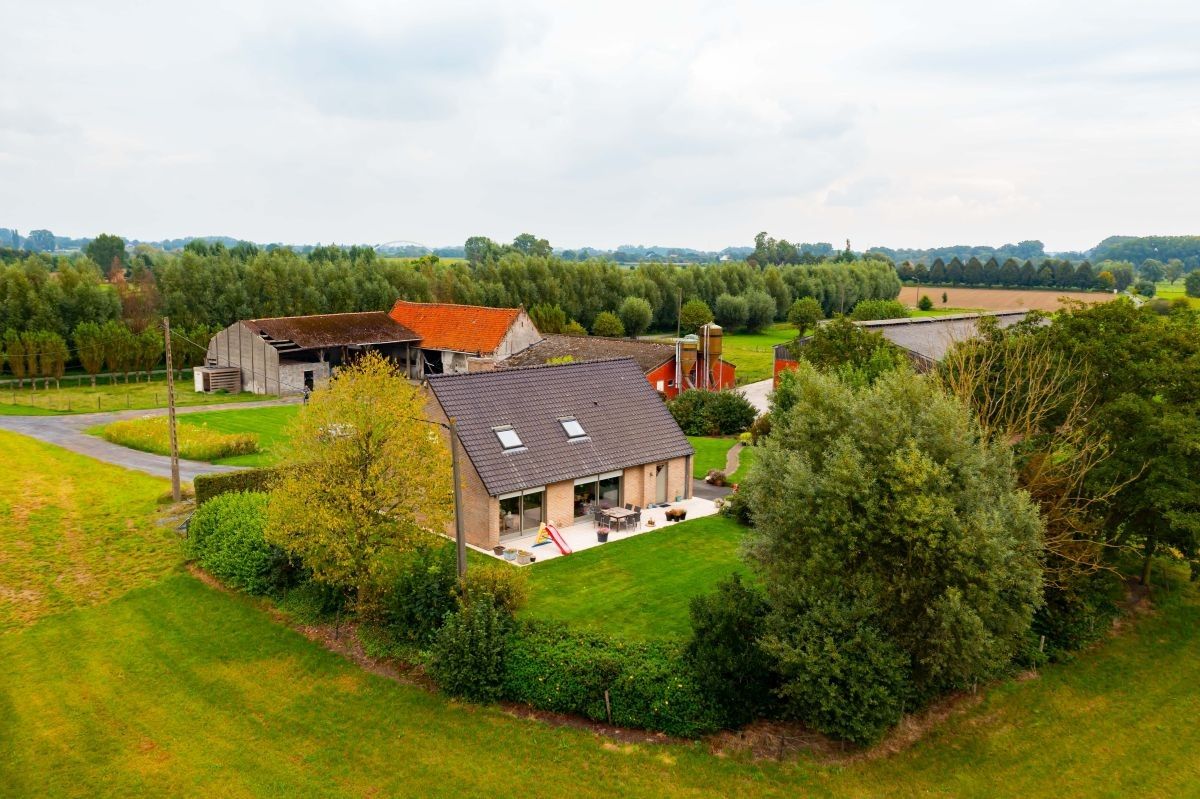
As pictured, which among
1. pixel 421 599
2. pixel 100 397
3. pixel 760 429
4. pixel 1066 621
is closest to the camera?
pixel 421 599

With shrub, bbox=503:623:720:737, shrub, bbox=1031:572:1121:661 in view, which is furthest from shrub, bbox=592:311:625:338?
shrub, bbox=503:623:720:737

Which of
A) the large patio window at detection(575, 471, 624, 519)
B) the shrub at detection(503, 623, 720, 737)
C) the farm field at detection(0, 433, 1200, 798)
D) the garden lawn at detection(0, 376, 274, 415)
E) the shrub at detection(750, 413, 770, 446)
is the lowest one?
the farm field at detection(0, 433, 1200, 798)

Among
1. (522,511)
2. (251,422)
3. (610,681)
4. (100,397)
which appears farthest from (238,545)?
(100,397)

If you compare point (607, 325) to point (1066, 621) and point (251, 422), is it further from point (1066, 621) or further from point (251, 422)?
point (1066, 621)

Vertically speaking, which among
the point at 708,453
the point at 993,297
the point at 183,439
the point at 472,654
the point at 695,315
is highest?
the point at 993,297

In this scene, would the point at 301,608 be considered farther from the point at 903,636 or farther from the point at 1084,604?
the point at 1084,604

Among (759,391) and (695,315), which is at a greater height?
(695,315)

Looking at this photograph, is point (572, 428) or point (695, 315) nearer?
point (572, 428)

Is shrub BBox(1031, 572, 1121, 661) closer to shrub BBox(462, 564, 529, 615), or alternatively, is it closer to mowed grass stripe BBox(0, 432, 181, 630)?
shrub BBox(462, 564, 529, 615)
